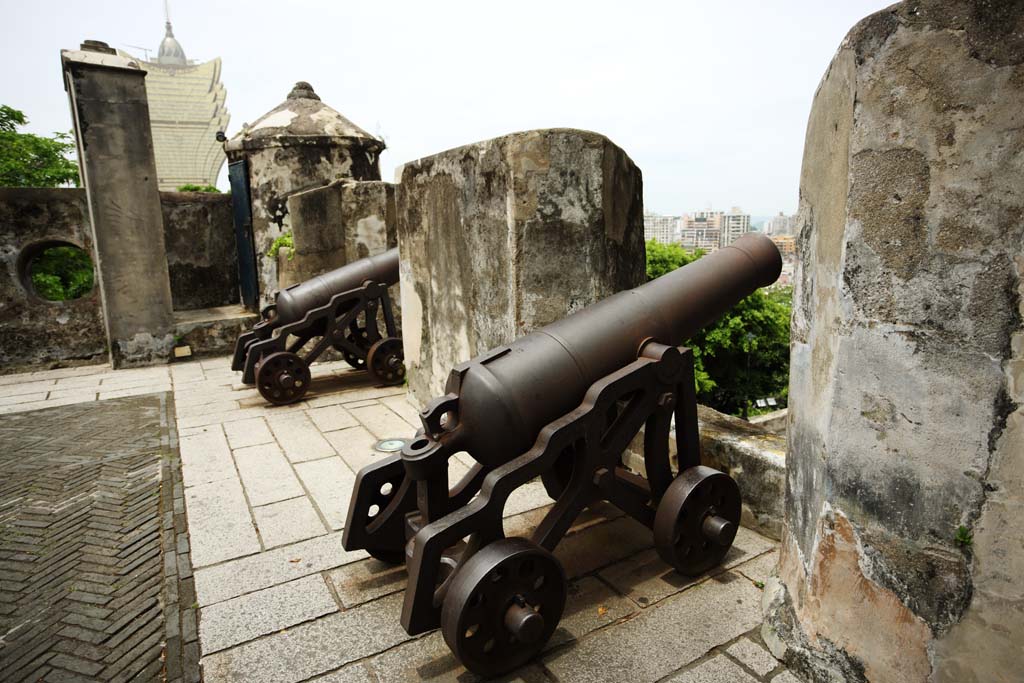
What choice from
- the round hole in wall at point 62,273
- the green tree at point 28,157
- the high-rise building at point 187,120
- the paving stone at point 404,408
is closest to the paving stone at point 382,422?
the paving stone at point 404,408

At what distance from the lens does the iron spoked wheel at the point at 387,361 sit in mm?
6242

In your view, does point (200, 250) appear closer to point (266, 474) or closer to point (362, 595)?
point (266, 474)

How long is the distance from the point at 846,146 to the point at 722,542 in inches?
63.8

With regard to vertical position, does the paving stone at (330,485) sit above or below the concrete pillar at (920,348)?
below

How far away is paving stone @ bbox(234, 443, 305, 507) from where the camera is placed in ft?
12.1

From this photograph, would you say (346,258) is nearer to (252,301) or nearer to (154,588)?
(252,301)

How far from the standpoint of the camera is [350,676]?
7.02 feet

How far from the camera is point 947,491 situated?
64.9 inches

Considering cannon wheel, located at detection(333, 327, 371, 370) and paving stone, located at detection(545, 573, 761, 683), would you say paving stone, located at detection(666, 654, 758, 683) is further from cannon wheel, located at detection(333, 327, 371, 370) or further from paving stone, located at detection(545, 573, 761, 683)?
cannon wheel, located at detection(333, 327, 371, 370)

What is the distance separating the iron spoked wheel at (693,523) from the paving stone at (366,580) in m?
1.08

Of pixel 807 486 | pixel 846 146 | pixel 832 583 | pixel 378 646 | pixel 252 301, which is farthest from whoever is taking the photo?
pixel 252 301

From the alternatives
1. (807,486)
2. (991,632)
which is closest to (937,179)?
(807,486)

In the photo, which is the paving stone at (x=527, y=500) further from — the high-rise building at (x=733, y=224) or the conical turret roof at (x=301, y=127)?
the high-rise building at (x=733, y=224)

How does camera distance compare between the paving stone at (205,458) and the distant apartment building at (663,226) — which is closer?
the paving stone at (205,458)
